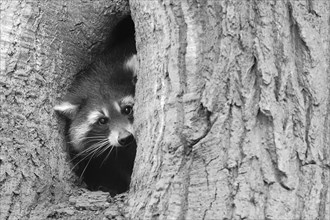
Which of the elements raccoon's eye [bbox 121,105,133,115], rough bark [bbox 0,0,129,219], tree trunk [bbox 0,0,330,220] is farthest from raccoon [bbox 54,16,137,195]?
tree trunk [bbox 0,0,330,220]

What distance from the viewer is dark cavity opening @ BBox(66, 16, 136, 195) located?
17.2ft

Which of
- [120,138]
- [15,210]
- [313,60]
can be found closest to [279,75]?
[313,60]

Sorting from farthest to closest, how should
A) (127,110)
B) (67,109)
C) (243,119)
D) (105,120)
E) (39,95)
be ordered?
(105,120), (127,110), (67,109), (39,95), (243,119)

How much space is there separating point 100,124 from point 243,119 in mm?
2547

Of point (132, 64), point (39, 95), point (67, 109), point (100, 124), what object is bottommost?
point (39, 95)

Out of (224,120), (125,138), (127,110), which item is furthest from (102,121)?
(224,120)

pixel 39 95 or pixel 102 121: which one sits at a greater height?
pixel 102 121

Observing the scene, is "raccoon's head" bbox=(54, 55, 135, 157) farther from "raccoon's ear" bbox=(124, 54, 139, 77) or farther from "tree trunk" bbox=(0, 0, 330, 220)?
"tree trunk" bbox=(0, 0, 330, 220)

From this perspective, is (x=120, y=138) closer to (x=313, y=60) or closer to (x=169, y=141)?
(x=169, y=141)

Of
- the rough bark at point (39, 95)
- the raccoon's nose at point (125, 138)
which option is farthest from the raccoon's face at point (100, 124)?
the rough bark at point (39, 95)

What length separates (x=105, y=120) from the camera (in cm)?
533

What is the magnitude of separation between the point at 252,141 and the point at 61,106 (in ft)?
6.57

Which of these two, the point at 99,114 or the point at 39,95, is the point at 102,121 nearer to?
the point at 99,114

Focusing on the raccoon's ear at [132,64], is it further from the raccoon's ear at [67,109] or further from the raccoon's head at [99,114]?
the raccoon's ear at [67,109]
